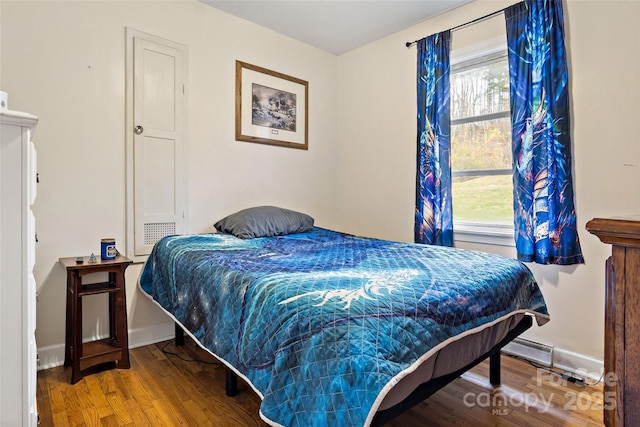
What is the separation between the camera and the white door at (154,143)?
247 cm

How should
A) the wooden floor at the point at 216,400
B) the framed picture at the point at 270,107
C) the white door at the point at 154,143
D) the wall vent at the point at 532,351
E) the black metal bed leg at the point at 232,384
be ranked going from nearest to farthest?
the wooden floor at the point at 216,400 < the black metal bed leg at the point at 232,384 < the wall vent at the point at 532,351 < the white door at the point at 154,143 < the framed picture at the point at 270,107

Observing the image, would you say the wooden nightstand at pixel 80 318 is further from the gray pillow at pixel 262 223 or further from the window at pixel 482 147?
the window at pixel 482 147

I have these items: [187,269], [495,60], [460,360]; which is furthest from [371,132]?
[460,360]

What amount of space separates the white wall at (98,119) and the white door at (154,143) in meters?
0.07

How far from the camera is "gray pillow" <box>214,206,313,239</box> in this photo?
2629 mm

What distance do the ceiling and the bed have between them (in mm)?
1954

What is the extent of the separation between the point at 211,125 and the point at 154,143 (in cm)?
49

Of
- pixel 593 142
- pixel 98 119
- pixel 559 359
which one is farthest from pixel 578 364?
pixel 98 119

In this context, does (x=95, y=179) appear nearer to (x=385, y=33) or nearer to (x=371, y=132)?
(x=371, y=132)

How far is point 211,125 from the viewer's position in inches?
113

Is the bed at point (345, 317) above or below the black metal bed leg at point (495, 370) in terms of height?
above

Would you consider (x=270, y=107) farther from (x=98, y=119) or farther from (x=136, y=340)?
(x=136, y=340)

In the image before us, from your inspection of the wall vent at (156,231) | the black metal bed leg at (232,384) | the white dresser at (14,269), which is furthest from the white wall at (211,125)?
the white dresser at (14,269)

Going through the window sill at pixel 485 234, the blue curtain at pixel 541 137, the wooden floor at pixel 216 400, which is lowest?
the wooden floor at pixel 216 400
